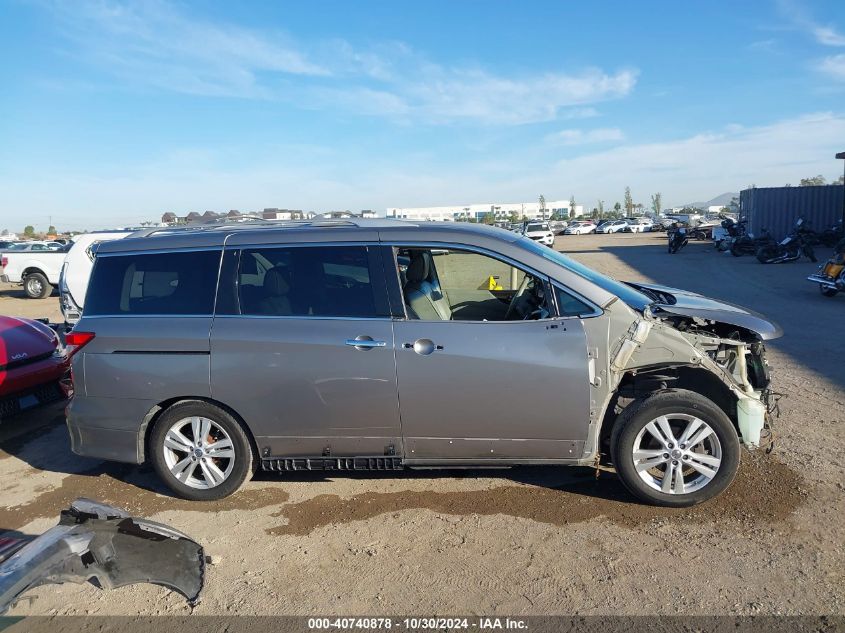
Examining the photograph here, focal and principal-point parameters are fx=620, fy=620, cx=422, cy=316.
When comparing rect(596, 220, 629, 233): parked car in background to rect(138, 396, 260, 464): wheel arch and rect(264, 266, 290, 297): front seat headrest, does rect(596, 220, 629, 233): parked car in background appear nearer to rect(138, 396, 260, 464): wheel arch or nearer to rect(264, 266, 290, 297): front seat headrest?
rect(264, 266, 290, 297): front seat headrest

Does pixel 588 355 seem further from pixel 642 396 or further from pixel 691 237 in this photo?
pixel 691 237

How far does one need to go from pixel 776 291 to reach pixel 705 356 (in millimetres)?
12084

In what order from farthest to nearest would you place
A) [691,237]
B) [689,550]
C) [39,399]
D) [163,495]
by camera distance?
[691,237] → [39,399] → [163,495] → [689,550]

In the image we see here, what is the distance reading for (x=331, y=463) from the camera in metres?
4.18

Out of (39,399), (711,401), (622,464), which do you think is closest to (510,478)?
(622,464)

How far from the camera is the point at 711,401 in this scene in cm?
404

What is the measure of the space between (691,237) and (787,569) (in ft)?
126

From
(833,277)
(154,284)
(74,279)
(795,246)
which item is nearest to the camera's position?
(154,284)

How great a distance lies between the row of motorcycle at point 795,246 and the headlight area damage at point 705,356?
31.4 feet

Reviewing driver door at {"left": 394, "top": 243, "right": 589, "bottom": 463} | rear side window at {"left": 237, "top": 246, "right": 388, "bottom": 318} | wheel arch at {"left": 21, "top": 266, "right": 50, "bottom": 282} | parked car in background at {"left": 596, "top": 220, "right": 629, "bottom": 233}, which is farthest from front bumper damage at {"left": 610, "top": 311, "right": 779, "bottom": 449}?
parked car in background at {"left": 596, "top": 220, "right": 629, "bottom": 233}

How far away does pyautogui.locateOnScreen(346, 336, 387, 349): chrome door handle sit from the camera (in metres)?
3.98

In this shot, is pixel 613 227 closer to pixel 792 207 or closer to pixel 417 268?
pixel 792 207

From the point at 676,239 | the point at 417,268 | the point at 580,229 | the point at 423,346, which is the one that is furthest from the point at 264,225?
the point at 580,229

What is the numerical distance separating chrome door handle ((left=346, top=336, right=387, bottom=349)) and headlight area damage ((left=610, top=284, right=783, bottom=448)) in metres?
1.48
